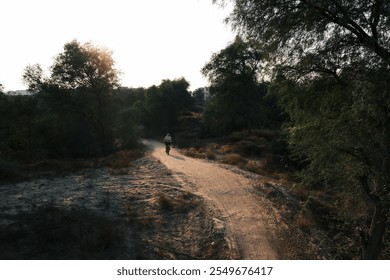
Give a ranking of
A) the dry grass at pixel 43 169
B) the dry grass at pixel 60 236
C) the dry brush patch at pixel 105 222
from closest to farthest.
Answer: the dry grass at pixel 60 236
the dry brush patch at pixel 105 222
the dry grass at pixel 43 169

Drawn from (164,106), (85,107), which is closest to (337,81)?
(85,107)

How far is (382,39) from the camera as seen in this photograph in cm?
745

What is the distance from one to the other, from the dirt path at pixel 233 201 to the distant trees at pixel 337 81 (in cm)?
325

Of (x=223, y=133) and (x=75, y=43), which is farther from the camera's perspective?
(x=223, y=133)

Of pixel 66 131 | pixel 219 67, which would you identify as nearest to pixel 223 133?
pixel 219 67

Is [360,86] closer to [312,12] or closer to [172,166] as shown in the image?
[312,12]

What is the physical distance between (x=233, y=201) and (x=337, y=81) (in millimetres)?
7965

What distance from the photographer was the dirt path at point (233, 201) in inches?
417

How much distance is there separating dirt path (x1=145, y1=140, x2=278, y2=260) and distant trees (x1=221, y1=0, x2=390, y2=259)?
10.7 ft

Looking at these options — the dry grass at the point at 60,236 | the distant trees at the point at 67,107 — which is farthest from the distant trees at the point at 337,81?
the distant trees at the point at 67,107

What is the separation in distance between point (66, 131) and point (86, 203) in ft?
76.0

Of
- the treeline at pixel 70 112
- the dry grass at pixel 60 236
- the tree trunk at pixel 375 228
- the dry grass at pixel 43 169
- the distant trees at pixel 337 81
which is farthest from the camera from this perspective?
the treeline at pixel 70 112

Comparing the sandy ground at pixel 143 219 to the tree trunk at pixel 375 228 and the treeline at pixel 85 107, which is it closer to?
the tree trunk at pixel 375 228

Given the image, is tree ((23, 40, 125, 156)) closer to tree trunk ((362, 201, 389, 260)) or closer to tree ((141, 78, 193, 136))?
tree ((141, 78, 193, 136))
